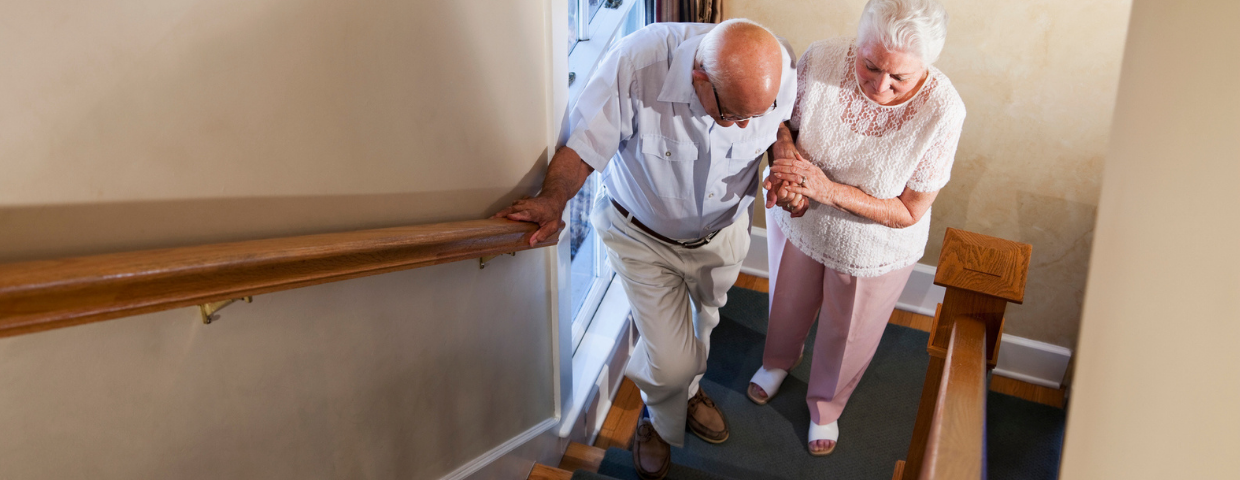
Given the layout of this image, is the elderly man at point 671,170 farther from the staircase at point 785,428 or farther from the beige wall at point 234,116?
the beige wall at point 234,116

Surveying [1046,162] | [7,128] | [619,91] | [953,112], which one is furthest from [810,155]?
[7,128]

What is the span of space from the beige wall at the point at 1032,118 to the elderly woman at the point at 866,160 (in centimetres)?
83

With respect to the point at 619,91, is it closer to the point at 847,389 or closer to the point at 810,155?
the point at 810,155

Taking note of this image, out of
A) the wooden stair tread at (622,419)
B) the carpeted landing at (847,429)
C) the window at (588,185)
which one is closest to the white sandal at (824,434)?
the carpeted landing at (847,429)

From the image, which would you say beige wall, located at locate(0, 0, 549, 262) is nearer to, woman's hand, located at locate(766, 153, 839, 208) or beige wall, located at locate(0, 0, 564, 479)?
beige wall, located at locate(0, 0, 564, 479)

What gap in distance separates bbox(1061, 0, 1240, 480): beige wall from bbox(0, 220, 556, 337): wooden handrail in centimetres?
90

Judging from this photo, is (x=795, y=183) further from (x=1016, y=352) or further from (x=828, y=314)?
(x=1016, y=352)

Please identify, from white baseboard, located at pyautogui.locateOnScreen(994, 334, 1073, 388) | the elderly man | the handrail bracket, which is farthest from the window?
white baseboard, located at pyautogui.locateOnScreen(994, 334, 1073, 388)

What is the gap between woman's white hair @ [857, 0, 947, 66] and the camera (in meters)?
1.62

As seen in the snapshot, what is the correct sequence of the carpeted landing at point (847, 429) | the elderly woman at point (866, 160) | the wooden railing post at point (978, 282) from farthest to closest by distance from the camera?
the carpeted landing at point (847, 429)
the elderly woman at point (866, 160)
the wooden railing post at point (978, 282)

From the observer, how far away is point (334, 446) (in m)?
1.31

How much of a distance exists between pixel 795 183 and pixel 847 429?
138cm

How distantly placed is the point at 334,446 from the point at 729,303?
7.70 feet

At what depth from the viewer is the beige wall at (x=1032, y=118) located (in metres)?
2.40
